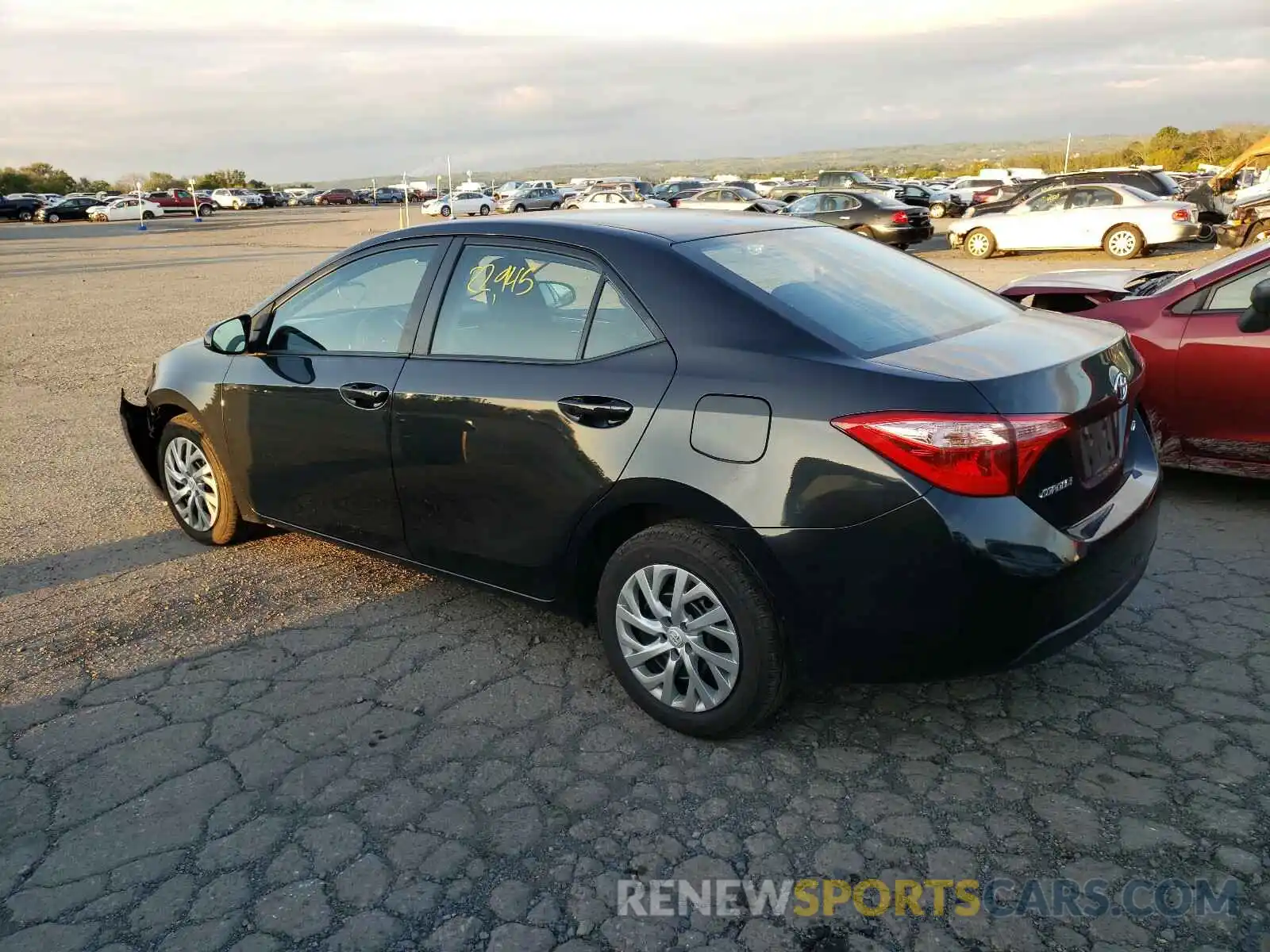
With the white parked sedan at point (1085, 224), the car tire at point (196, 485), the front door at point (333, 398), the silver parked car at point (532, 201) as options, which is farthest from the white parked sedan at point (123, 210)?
the front door at point (333, 398)

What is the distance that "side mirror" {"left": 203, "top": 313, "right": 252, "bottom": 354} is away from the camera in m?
4.63

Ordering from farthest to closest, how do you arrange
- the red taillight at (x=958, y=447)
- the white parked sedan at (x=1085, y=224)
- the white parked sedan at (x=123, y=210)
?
the white parked sedan at (x=123, y=210) → the white parked sedan at (x=1085, y=224) → the red taillight at (x=958, y=447)

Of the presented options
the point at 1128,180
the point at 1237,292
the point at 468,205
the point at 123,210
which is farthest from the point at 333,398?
Result: the point at 123,210

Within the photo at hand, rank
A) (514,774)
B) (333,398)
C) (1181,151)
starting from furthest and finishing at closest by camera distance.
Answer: (1181,151) → (333,398) → (514,774)

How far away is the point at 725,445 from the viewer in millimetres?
2979

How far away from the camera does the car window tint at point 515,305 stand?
348cm

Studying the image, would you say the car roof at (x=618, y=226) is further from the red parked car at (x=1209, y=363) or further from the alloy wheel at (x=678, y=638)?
the red parked car at (x=1209, y=363)

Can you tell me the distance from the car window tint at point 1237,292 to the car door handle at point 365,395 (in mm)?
4198

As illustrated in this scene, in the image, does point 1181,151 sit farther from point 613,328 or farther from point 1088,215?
point 613,328

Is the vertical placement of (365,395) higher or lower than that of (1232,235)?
lower

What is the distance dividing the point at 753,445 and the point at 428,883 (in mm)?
1478

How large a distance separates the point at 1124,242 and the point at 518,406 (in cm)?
1896

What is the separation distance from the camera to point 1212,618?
13.3ft

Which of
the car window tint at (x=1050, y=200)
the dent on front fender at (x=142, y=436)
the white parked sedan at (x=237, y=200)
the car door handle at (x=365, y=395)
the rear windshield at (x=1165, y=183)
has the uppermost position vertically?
the white parked sedan at (x=237, y=200)
